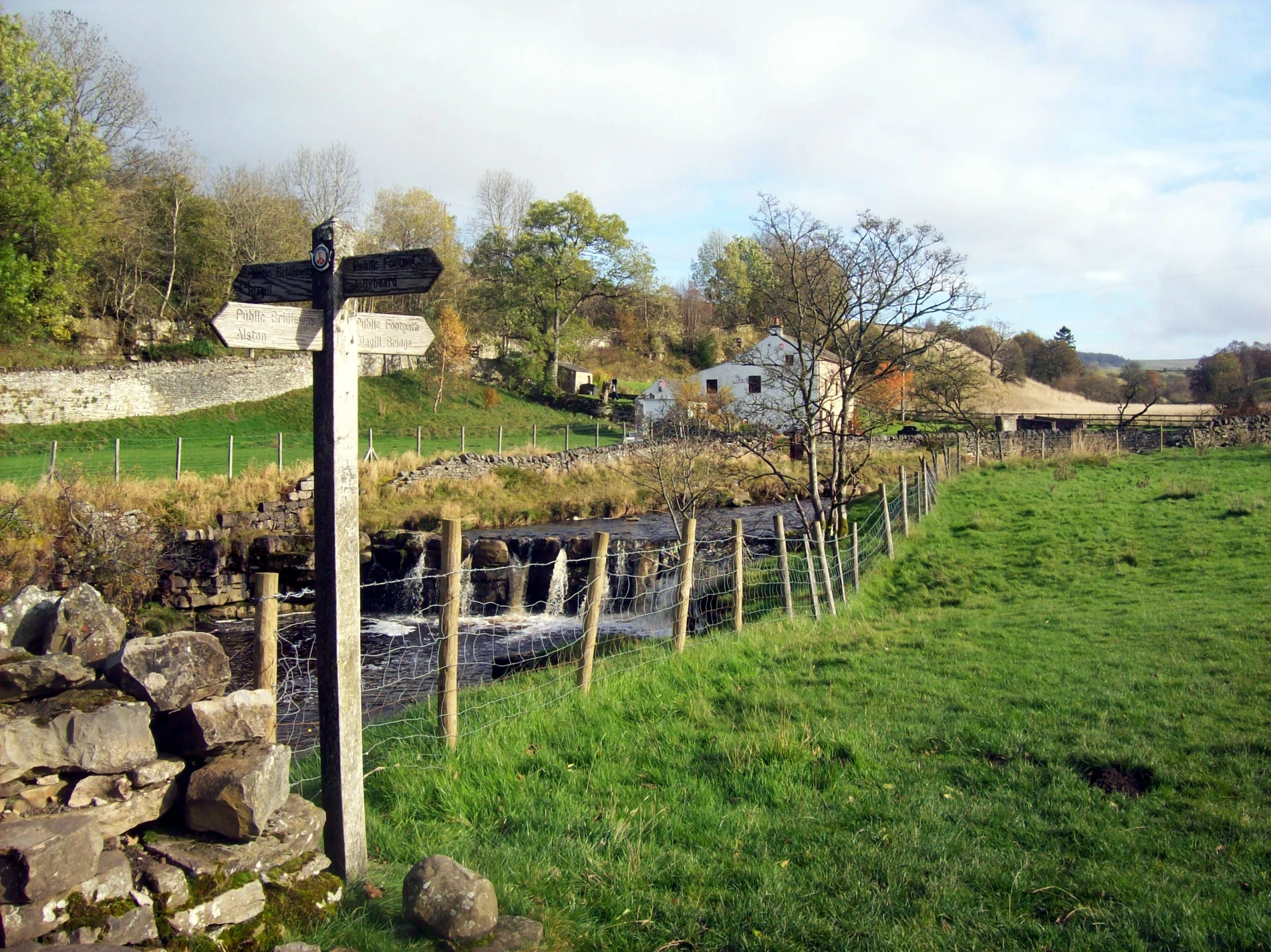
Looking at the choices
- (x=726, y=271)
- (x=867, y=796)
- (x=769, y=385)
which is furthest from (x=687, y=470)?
(x=726, y=271)

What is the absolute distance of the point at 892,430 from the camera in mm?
50719

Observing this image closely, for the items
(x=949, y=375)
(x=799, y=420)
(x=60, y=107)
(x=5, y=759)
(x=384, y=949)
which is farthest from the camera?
(x=60, y=107)

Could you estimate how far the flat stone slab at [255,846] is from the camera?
3.63 meters

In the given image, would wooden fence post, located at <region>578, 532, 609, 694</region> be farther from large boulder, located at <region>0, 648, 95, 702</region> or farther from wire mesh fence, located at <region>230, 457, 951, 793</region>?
large boulder, located at <region>0, 648, 95, 702</region>

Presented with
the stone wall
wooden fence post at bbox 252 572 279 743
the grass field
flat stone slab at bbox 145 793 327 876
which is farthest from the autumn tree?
flat stone slab at bbox 145 793 327 876

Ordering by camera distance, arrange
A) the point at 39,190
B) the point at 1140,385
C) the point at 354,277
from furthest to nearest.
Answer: the point at 1140,385
the point at 39,190
the point at 354,277

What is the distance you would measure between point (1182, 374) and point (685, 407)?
98.1 metres

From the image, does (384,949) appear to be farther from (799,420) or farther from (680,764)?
(799,420)

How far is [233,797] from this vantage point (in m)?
3.72

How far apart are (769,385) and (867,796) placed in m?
15.4

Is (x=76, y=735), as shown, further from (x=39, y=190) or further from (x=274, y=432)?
(x=39, y=190)

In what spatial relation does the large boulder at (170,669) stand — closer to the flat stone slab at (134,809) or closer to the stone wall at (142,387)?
the flat stone slab at (134,809)

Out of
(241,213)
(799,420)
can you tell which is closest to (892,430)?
(799,420)

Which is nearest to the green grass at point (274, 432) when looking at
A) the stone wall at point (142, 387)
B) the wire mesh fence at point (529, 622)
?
the stone wall at point (142, 387)
